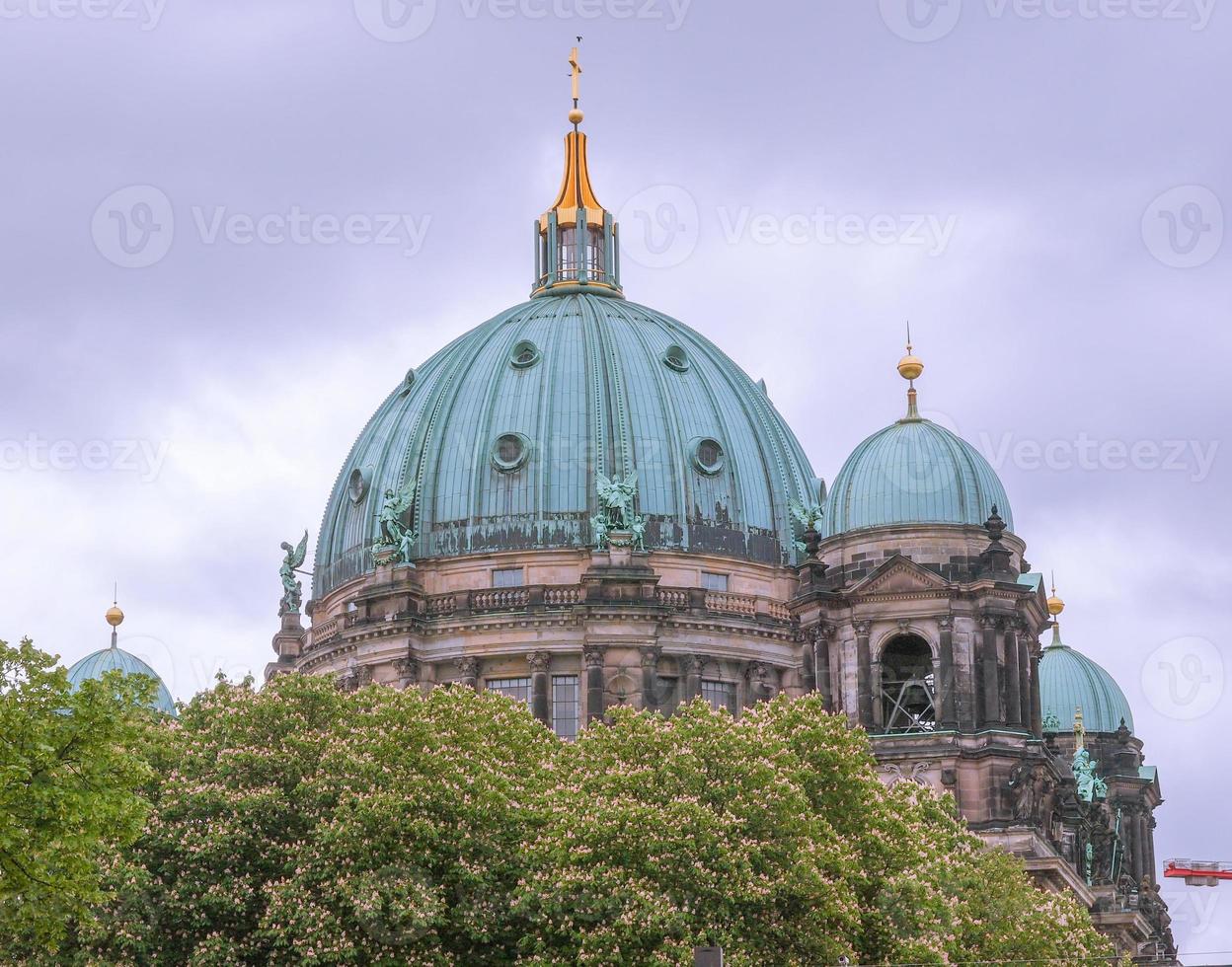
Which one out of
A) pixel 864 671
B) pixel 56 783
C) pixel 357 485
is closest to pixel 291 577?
pixel 357 485

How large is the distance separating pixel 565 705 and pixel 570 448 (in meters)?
11.5

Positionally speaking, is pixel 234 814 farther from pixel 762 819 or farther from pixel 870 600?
pixel 870 600

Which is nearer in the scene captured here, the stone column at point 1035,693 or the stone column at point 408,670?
the stone column at point 1035,693

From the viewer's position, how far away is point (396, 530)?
111 meters

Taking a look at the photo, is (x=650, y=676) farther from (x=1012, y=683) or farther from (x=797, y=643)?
(x=1012, y=683)

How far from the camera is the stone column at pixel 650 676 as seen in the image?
10506 centimetres

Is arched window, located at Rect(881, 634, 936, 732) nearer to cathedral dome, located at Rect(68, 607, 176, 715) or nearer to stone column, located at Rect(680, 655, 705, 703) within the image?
stone column, located at Rect(680, 655, 705, 703)

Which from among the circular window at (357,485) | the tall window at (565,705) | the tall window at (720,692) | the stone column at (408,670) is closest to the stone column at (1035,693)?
the tall window at (720,692)

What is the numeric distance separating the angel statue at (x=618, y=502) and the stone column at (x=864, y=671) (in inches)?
448

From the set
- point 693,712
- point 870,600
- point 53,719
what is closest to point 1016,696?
point 870,600

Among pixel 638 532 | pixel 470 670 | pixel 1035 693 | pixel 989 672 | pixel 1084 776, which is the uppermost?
pixel 638 532

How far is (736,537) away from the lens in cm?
11156

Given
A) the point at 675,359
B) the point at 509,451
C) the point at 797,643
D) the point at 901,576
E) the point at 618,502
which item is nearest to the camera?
the point at 901,576

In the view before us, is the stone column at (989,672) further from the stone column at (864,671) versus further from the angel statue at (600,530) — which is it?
the angel statue at (600,530)
